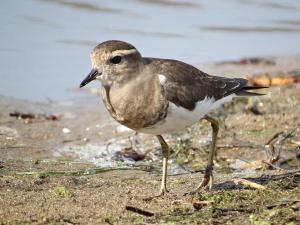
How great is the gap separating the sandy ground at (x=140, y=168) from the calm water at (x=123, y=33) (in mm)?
965

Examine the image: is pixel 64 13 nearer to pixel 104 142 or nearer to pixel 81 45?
pixel 81 45

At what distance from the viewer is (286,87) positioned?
10203 mm

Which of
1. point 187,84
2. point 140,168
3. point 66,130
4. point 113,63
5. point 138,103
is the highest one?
point 113,63

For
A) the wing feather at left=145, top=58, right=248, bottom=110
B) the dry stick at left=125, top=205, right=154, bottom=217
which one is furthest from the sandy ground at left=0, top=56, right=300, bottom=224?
the wing feather at left=145, top=58, right=248, bottom=110

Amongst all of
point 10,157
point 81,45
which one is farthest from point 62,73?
point 10,157

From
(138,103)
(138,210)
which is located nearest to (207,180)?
(138,103)

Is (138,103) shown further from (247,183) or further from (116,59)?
(247,183)

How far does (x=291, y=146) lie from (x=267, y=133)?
0.53 meters

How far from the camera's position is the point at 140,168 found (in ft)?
22.3

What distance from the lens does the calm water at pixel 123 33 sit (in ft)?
36.9

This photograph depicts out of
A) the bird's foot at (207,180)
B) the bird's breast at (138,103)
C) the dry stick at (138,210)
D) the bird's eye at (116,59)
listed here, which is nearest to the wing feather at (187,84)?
the bird's breast at (138,103)

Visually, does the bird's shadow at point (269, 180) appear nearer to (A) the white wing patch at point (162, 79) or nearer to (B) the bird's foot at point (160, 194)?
(B) the bird's foot at point (160, 194)

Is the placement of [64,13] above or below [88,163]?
above

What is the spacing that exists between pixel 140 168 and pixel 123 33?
6.58m
